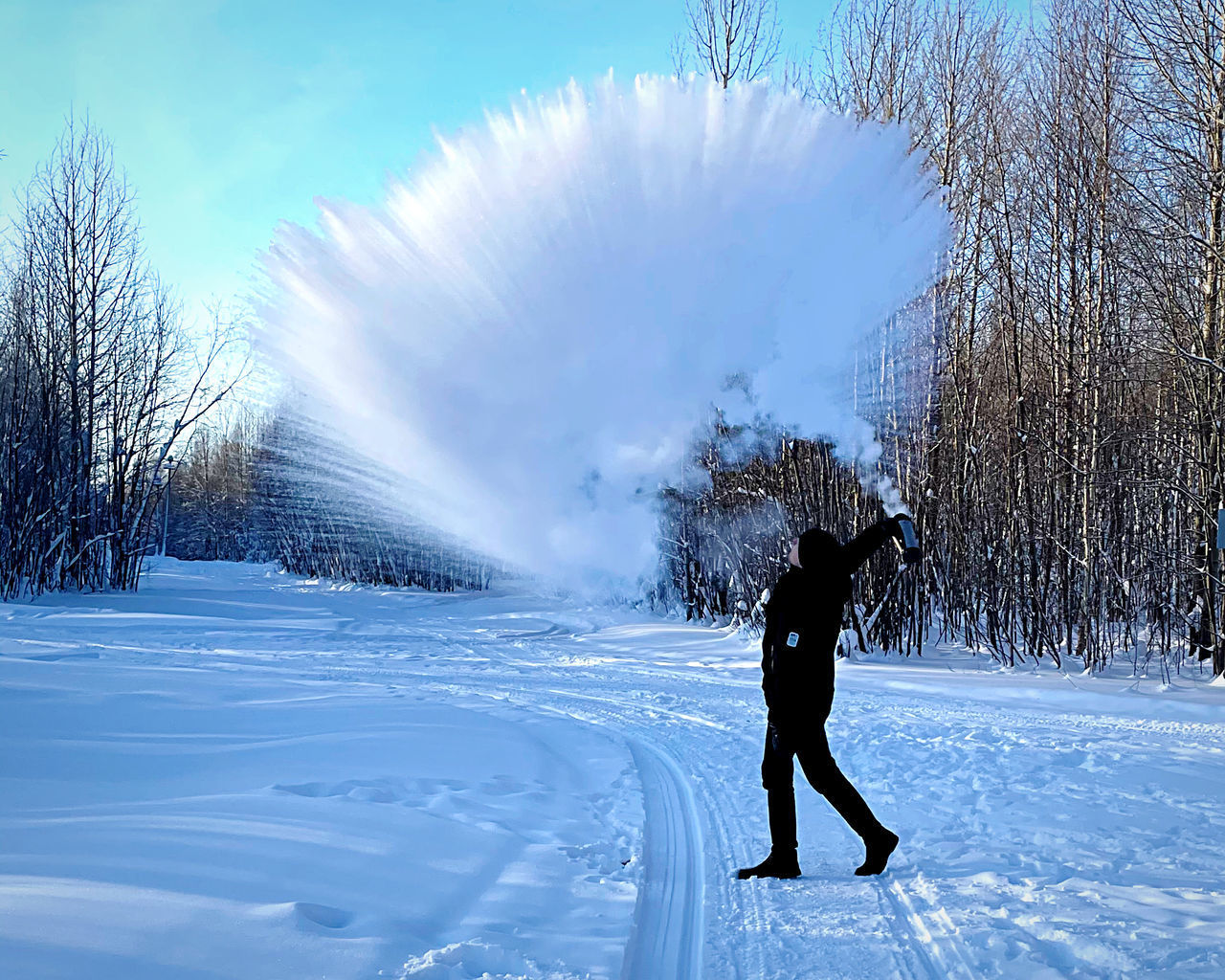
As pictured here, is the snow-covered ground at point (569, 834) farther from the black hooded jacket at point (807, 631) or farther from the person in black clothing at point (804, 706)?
the black hooded jacket at point (807, 631)

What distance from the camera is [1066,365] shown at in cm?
1335

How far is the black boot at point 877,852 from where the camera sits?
14.2ft

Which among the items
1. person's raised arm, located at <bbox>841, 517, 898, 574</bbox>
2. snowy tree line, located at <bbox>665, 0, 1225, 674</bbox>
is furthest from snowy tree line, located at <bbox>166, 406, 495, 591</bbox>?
person's raised arm, located at <bbox>841, 517, 898, 574</bbox>

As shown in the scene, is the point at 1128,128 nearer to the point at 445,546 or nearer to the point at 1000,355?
the point at 1000,355

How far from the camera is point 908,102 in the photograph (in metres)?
16.0

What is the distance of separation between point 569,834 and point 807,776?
1.53m

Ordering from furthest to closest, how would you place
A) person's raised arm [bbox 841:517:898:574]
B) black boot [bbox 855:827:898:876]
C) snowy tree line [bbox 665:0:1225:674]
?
snowy tree line [bbox 665:0:1225:674]
person's raised arm [bbox 841:517:898:574]
black boot [bbox 855:827:898:876]

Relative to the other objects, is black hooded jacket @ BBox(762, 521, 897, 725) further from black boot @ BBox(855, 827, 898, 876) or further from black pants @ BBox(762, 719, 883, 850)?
black boot @ BBox(855, 827, 898, 876)

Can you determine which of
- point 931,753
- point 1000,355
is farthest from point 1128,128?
point 931,753

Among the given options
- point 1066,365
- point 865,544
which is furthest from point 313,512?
point 865,544

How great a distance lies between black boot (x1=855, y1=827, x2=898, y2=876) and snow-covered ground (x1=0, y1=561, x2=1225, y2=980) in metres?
0.08

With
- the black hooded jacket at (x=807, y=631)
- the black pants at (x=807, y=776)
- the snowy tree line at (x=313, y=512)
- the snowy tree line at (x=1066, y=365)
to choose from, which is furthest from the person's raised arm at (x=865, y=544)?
the snowy tree line at (x=313, y=512)

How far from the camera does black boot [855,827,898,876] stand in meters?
4.32

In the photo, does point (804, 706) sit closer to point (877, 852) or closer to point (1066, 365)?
point (877, 852)
